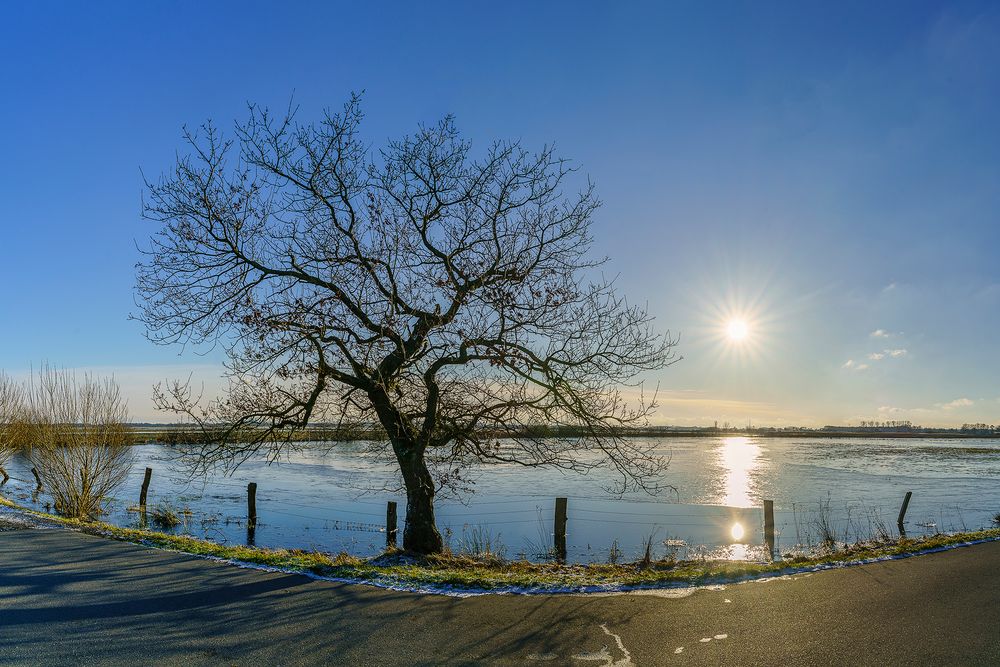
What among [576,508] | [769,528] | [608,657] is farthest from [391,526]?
[608,657]

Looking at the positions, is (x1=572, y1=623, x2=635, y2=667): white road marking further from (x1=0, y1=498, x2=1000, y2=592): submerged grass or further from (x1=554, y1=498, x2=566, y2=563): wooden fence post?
(x1=554, y1=498, x2=566, y2=563): wooden fence post

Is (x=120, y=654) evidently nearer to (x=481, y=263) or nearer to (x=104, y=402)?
(x=481, y=263)

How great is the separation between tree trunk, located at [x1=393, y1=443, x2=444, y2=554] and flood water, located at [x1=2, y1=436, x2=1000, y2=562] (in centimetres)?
140

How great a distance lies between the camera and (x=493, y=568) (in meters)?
10.9

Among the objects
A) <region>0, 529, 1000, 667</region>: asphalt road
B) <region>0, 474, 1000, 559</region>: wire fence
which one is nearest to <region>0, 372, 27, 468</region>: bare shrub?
<region>0, 474, 1000, 559</region>: wire fence

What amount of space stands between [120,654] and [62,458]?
49.8ft

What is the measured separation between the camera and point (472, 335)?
1234 centimetres

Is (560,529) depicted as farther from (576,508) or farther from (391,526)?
(576,508)

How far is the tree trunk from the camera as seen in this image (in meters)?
12.6

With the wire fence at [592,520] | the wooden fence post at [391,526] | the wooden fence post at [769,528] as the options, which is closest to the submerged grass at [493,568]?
the wooden fence post at [769,528]

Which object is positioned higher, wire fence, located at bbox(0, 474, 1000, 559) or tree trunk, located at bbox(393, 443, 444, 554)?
tree trunk, located at bbox(393, 443, 444, 554)

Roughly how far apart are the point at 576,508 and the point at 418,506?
13839 millimetres

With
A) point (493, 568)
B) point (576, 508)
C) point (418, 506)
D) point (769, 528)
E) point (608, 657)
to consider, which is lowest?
point (576, 508)

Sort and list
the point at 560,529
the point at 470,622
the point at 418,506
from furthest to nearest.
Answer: the point at 560,529
the point at 418,506
the point at 470,622
